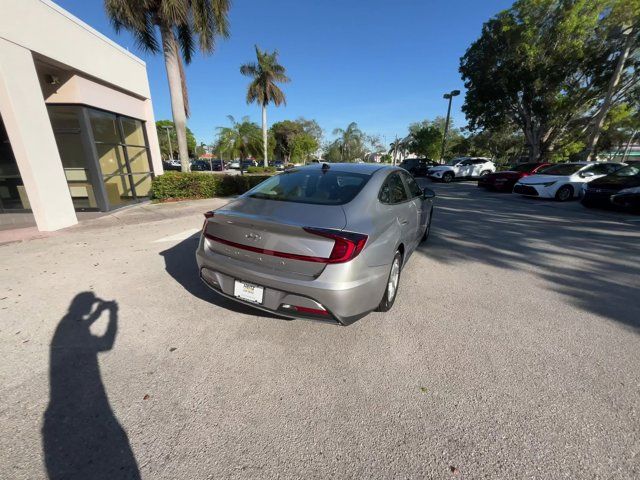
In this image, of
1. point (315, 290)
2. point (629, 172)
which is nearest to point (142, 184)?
point (315, 290)

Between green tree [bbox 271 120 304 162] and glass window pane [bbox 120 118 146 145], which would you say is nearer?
glass window pane [bbox 120 118 146 145]

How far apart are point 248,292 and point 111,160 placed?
1001 centimetres

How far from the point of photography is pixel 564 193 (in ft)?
34.9

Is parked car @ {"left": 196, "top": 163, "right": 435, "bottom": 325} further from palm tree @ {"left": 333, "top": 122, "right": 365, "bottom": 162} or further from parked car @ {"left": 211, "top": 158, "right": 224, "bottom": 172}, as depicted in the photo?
palm tree @ {"left": 333, "top": 122, "right": 365, "bottom": 162}

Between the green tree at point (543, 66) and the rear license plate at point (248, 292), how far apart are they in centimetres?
2376

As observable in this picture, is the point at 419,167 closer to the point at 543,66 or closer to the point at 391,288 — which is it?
the point at 543,66

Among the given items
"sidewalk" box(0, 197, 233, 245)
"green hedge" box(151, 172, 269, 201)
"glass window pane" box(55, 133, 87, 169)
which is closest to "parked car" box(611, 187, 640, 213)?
"sidewalk" box(0, 197, 233, 245)

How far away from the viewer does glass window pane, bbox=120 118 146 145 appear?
9820 mm

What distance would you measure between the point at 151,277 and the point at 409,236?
3.53 metres

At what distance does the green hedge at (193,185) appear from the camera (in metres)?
10.3

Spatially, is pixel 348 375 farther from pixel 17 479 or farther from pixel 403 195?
pixel 403 195

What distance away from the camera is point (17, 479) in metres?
1.43

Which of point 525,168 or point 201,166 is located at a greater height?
point 525,168

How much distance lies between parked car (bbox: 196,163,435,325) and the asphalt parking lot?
475 mm
